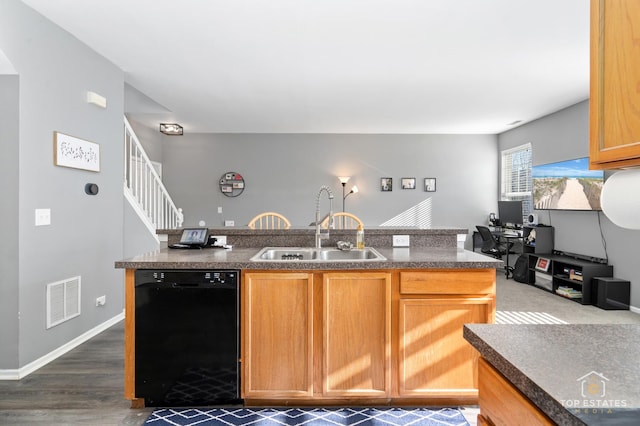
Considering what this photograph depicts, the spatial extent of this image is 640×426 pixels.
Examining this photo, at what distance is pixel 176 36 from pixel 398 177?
518 cm

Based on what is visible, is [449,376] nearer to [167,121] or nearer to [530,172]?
[530,172]

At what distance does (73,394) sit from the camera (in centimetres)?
226

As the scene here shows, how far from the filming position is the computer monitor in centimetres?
610

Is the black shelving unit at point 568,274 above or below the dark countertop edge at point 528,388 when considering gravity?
below

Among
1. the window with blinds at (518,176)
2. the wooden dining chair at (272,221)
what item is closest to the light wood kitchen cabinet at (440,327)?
the wooden dining chair at (272,221)

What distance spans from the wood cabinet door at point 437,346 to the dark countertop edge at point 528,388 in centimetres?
114

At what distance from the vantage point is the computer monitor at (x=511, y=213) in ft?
20.0

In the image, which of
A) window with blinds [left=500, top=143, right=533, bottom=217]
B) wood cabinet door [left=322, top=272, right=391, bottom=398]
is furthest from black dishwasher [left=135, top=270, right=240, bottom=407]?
window with blinds [left=500, top=143, right=533, bottom=217]

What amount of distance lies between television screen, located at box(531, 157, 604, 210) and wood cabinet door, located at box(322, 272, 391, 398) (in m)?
4.03

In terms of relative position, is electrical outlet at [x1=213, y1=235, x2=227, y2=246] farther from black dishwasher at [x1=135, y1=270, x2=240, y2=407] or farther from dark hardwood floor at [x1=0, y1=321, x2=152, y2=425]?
dark hardwood floor at [x1=0, y1=321, x2=152, y2=425]

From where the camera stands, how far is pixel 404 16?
9.08ft

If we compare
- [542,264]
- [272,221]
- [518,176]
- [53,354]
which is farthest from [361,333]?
[518,176]

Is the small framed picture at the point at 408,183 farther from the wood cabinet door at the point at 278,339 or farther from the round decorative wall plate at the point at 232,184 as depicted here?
the wood cabinet door at the point at 278,339

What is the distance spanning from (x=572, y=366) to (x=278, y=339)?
1.57m
